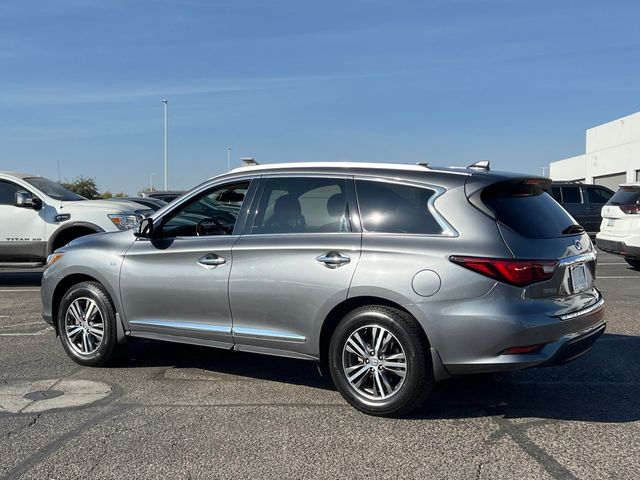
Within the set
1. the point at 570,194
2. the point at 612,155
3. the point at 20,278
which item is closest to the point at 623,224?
the point at 570,194

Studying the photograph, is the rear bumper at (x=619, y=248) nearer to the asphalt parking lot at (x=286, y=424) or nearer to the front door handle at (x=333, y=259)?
the asphalt parking lot at (x=286, y=424)

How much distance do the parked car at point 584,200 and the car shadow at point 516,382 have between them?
14.8m

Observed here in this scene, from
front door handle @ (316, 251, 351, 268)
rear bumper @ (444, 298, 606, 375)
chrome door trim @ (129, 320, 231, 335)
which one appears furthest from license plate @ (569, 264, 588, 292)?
chrome door trim @ (129, 320, 231, 335)

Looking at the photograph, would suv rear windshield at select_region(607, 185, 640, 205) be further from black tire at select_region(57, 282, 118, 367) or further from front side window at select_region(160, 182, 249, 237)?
black tire at select_region(57, 282, 118, 367)

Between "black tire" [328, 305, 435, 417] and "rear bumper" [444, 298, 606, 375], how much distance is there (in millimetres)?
212

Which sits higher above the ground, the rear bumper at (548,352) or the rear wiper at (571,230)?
the rear wiper at (571,230)

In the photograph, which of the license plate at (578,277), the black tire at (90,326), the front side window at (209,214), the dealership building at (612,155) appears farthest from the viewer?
the dealership building at (612,155)

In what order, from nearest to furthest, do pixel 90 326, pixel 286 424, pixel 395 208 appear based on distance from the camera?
1. pixel 286 424
2. pixel 395 208
3. pixel 90 326

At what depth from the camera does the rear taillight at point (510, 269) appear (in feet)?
14.0

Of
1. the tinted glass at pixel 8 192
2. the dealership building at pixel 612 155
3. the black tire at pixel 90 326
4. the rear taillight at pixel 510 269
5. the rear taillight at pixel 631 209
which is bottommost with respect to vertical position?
the black tire at pixel 90 326

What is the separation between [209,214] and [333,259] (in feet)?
4.78

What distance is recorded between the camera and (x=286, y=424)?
4.55 meters

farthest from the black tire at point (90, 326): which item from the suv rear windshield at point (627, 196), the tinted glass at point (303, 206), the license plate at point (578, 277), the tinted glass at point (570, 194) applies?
the tinted glass at point (570, 194)

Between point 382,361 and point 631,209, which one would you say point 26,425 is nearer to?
point 382,361
